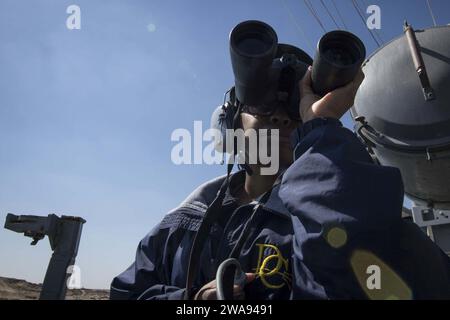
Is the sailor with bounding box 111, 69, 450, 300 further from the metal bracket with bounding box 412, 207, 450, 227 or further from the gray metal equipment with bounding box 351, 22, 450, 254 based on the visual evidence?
the metal bracket with bounding box 412, 207, 450, 227

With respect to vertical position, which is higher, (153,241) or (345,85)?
(345,85)

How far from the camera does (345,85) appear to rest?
1.18 meters

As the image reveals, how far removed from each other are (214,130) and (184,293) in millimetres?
1089

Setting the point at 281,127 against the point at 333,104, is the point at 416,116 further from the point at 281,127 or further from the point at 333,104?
the point at 333,104

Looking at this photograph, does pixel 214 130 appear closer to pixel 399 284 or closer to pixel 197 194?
pixel 197 194

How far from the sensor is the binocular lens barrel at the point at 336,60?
3.79 ft

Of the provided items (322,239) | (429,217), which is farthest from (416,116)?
(322,239)

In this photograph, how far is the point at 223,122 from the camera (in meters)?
1.88

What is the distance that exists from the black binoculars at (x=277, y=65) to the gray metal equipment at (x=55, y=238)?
5.27 ft

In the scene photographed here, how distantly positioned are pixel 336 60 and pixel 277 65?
0.89 feet

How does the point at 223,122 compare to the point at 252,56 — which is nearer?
the point at 252,56

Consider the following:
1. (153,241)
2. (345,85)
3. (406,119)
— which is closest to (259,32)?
(345,85)

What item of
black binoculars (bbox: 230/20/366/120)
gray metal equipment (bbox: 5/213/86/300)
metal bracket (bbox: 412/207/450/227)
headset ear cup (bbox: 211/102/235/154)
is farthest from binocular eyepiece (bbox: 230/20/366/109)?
metal bracket (bbox: 412/207/450/227)
